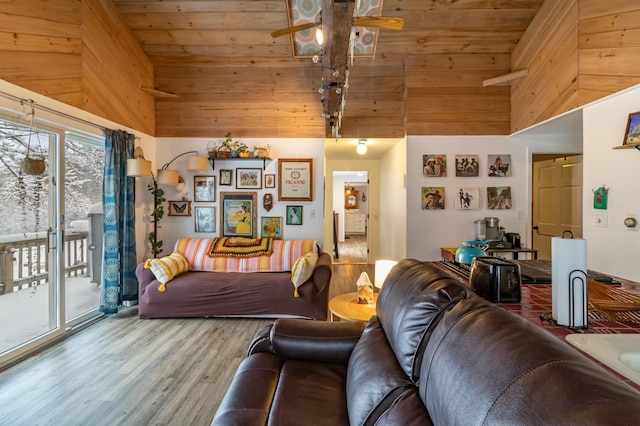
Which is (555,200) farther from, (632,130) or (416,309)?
(416,309)

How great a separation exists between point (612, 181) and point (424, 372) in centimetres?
287

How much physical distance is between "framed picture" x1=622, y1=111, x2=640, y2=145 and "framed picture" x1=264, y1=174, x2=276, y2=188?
3.70 meters

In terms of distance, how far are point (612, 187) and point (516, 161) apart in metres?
1.64

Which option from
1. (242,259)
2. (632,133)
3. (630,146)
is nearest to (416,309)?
(630,146)

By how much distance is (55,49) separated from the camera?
2861 millimetres

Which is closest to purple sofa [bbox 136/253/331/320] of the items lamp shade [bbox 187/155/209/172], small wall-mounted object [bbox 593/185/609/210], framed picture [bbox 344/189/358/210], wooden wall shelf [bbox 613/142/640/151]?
lamp shade [bbox 187/155/209/172]

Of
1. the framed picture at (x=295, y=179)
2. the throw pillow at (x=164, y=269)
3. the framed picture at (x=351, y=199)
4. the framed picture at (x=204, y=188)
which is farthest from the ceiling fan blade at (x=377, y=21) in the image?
the framed picture at (x=351, y=199)

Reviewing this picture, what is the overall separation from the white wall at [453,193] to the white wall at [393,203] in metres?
0.13

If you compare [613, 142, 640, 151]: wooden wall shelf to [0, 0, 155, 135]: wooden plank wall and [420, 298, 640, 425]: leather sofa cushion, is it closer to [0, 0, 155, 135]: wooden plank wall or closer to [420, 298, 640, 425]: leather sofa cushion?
[420, 298, 640, 425]: leather sofa cushion

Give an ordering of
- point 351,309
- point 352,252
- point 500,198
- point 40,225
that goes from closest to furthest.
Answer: point 351,309 < point 40,225 < point 500,198 < point 352,252

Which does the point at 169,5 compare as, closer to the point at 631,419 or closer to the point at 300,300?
the point at 300,300

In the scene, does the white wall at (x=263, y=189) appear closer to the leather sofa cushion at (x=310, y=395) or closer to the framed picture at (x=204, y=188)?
the framed picture at (x=204, y=188)

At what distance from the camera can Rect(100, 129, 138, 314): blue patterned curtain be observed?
138 inches

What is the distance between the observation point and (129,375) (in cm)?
237
